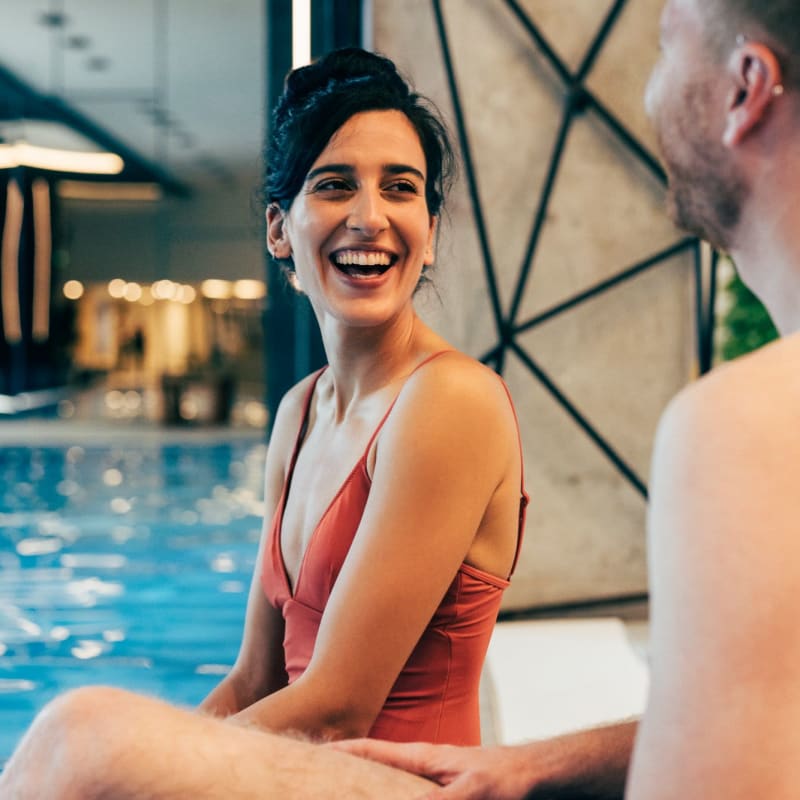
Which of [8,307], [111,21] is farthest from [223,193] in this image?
[111,21]

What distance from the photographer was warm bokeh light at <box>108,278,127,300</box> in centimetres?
1809

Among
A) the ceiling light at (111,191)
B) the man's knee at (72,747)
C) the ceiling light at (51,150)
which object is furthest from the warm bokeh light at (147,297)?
the man's knee at (72,747)

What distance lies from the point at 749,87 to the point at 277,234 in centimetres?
101

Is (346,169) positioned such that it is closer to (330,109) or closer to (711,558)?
(330,109)

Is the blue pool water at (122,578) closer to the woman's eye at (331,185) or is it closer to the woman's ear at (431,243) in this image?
the woman's ear at (431,243)

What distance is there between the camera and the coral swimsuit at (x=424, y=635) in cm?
134

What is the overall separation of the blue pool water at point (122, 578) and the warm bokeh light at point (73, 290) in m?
9.16

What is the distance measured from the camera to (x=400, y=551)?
1268 millimetres

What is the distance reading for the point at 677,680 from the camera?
2.20ft

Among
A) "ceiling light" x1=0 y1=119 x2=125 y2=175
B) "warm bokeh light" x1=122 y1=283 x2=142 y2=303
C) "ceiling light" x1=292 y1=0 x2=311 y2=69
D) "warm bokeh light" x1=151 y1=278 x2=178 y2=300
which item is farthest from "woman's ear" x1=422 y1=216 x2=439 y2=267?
"warm bokeh light" x1=151 y1=278 x2=178 y2=300

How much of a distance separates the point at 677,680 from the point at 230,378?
46.2ft

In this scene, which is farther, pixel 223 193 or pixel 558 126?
pixel 223 193

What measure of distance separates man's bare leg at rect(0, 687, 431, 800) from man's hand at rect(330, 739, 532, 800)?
0.03 m

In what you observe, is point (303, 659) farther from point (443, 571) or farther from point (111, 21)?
point (111, 21)
